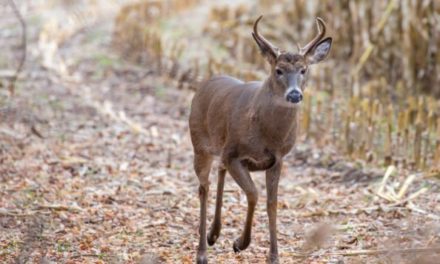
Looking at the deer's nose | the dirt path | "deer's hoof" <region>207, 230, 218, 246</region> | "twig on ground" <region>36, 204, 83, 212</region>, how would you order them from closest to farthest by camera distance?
1. the deer's nose
2. the dirt path
3. "deer's hoof" <region>207, 230, 218, 246</region>
4. "twig on ground" <region>36, 204, 83, 212</region>

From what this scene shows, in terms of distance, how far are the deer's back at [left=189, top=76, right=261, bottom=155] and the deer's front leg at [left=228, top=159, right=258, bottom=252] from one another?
0.37 metres

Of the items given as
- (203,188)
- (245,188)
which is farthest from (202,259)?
(245,188)

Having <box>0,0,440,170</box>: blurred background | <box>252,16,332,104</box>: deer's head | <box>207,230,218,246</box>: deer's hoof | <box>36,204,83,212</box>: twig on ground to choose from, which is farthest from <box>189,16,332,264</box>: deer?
<box>0,0,440,170</box>: blurred background

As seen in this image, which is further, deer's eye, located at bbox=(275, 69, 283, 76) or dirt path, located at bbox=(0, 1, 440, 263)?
dirt path, located at bbox=(0, 1, 440, 263)

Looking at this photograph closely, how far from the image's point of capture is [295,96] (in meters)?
7.18

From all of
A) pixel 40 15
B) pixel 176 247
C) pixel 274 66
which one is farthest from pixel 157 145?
pixel 40 15

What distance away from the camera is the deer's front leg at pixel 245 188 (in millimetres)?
7316

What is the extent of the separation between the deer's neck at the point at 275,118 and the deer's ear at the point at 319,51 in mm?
428

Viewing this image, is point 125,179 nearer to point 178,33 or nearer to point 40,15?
point 178,33

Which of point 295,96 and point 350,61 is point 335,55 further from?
point 295,96

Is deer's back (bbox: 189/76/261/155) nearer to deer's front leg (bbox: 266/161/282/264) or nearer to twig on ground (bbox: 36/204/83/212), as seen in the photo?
deer's front leg (bbox: 266/161/282/264)

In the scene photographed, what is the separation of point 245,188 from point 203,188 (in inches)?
30.8

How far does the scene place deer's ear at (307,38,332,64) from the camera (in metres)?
7.70

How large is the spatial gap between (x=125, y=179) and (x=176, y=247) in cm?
260
